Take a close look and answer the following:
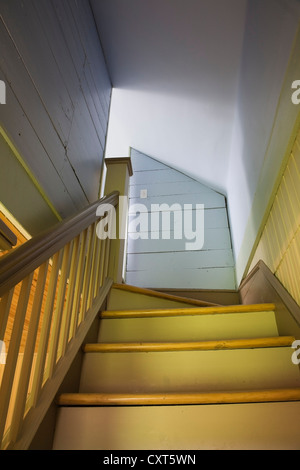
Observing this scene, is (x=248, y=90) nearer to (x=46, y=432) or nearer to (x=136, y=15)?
(x=136, y=15)

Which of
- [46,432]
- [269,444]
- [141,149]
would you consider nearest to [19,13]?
[46,432]

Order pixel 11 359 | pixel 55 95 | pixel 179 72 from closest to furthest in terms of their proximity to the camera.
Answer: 1. pixel 11 359
2. pixel 55 95
3. pixel 179 72

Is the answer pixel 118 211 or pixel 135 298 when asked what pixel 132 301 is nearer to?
pixel 135 298

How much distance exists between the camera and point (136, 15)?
272 cm

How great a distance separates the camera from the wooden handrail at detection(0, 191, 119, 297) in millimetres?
804

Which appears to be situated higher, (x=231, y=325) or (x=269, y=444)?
(x=231, y=325)

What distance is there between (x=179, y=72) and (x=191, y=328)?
93.9 inches

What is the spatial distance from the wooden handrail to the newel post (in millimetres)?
718

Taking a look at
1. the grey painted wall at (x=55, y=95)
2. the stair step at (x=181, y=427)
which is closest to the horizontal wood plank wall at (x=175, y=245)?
the grey painted wall at (x=55, y=95)

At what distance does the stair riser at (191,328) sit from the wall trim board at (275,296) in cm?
8

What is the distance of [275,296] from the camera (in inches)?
61.7

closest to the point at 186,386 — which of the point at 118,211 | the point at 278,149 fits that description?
the point at 278,149

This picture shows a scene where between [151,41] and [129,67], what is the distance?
387 mm

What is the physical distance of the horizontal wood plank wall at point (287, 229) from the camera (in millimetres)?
1316
